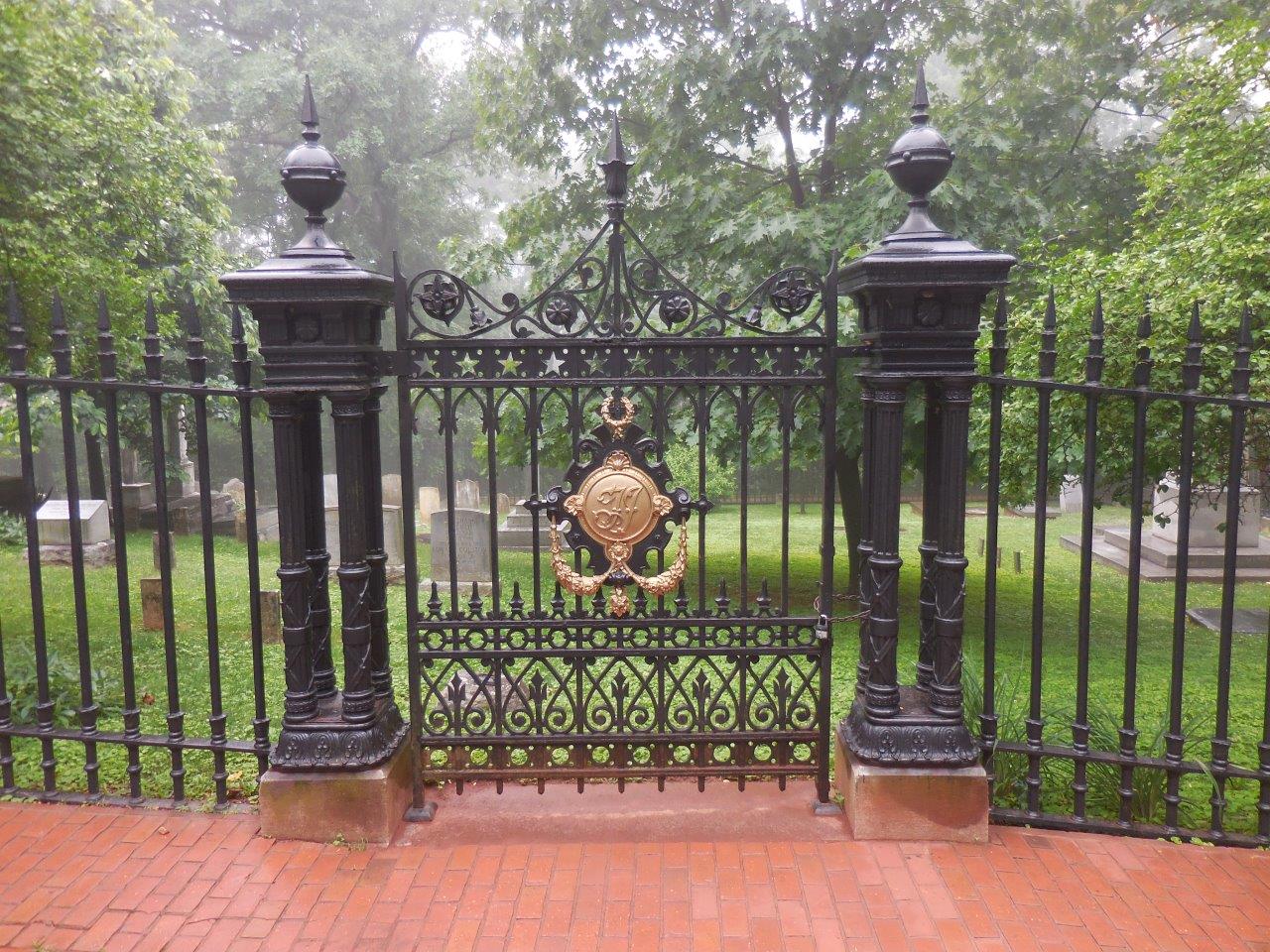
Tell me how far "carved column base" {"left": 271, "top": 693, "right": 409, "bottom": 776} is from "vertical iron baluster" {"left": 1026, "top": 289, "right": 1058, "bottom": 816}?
9.06 feet

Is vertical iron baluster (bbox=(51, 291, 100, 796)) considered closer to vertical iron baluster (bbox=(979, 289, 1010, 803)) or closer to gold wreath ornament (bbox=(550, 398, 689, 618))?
gold wreath ornament (bbox=(550, 398, 689, 618))

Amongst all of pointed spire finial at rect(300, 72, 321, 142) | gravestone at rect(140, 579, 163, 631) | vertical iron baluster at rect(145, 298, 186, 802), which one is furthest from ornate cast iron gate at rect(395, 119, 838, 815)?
gravestone at rect(140, 579, 163, 631)

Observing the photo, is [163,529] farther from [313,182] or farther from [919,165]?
[919,165]

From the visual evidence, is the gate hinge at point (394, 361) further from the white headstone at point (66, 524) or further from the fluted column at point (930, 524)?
the white headstone at point (66, 524)

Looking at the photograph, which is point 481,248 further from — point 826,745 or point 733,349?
point 826,745

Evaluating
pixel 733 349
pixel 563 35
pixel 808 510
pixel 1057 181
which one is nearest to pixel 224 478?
pixel 808 510

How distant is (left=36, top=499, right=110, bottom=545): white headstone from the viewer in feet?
39.8

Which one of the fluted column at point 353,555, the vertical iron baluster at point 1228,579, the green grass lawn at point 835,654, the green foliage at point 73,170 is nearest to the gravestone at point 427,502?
the green grass lawn at point 835,654

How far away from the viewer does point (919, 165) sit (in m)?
3.53

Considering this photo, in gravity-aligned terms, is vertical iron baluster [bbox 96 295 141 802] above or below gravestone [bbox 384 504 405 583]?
Answer: above

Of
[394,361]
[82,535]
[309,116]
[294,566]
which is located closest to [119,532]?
[294,566]

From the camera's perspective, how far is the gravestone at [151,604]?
8.02 meters

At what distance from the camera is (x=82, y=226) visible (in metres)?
6.58

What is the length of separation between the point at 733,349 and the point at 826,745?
1.83 metres
